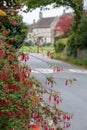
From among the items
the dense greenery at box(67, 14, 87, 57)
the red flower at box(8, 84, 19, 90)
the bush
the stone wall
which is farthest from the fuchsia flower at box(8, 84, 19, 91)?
the bush

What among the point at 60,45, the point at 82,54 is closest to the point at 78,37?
the point at 82,54

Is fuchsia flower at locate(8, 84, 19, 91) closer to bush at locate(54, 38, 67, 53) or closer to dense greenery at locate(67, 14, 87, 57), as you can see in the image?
dense greenery at locate(67, 14, 87, 57)

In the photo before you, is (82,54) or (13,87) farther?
(82,54)

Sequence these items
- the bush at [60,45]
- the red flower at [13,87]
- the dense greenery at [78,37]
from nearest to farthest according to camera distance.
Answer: the red flower at [13,87] < the dense greenery at [78,37] < the bush at [60,45]

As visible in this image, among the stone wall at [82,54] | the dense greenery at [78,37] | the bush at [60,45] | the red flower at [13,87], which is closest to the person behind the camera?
the red flower at [13,87]

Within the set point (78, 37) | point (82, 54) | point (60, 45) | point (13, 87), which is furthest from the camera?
point (60, 45)

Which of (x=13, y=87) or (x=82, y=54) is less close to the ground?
(x=13, y=87)

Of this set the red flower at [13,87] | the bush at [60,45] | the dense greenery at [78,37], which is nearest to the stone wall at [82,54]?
the dense greenery at [78,37]

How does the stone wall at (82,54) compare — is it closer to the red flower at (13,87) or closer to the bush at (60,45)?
the bush at (60,45)

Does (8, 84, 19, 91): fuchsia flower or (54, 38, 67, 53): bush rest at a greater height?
(8, 84, 19, 91): fuchsia flower

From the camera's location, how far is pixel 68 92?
17.2 meters

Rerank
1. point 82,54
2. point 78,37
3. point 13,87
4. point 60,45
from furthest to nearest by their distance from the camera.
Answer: point 60,45 → point 82,54 → point 78,37 → point 13,87

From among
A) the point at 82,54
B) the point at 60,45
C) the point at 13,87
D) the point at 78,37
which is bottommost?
the point at 60,45

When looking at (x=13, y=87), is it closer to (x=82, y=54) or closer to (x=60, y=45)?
(x=82, y=54)
